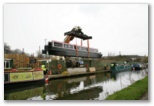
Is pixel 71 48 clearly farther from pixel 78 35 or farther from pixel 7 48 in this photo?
pixel 7 48

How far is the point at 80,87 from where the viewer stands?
5.33 metres

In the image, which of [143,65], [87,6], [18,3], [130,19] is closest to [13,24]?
[18,3]

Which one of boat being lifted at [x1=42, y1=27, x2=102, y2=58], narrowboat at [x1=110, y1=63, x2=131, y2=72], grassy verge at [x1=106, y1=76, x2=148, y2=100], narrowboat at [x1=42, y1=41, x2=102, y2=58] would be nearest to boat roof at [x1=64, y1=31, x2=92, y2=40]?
boat being lifted at [x1=42, y1=27, x2=102, y2=58]

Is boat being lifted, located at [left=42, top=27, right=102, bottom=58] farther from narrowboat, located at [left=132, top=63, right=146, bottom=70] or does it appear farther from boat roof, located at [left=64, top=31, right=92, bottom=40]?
narrowboat, located at [left=132, top=63, right=146, bottom=70]

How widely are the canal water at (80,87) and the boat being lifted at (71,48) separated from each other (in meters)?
0.55

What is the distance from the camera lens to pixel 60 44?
4.54 meters

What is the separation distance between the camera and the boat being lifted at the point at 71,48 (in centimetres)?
444

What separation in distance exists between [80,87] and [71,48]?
1.08 m

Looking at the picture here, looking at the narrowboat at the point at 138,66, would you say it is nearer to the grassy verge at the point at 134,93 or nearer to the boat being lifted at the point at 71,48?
the grassy verge at the point at 134,93

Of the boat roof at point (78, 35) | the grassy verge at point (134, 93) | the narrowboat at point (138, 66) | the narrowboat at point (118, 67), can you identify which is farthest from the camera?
the narrowboat at point (118, 67)

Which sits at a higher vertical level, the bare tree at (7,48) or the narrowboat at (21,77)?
the bare tree at (7,48)

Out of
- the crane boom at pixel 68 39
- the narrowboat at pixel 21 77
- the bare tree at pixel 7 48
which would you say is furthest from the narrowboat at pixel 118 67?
the bare tree at pixel 7 48

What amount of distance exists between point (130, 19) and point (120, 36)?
0.37m

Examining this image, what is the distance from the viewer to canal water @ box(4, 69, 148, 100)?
174 inches
